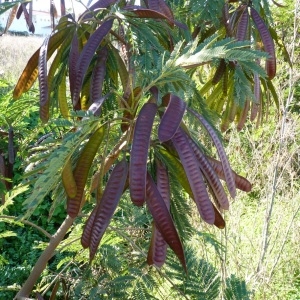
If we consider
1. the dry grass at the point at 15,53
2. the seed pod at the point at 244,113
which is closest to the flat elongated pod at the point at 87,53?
the seed pod at the point at 244,113

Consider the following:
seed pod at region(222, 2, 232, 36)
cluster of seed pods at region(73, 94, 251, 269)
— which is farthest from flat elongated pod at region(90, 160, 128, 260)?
seed pod at region(222, 2, 232, 36)

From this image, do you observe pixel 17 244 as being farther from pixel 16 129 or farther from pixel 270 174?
pixel 16 129

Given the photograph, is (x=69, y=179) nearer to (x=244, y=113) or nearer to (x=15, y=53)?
(x=244, y=113)

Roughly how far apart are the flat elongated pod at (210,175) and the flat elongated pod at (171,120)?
0.23 feet

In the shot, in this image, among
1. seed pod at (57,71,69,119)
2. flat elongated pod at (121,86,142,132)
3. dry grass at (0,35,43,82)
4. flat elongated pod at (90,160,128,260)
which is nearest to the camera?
flat elongated pod at (90,160,128,260)

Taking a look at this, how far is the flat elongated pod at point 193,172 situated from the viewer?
67 cm

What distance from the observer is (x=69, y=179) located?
2.43 ft

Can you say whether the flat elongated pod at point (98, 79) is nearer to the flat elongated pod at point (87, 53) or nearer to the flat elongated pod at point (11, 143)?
the flat elongated pod at point (87, 53)

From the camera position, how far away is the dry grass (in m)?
7.72

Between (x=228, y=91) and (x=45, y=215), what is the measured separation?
3203mm

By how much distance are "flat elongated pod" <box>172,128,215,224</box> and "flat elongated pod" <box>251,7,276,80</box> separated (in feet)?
1.72

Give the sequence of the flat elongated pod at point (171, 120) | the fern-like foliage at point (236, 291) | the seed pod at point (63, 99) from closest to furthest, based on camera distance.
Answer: the flat elongated pod at point (171, 120) < the seed pod at point (63, 99) < the fern-like foliage at point (236, 291)

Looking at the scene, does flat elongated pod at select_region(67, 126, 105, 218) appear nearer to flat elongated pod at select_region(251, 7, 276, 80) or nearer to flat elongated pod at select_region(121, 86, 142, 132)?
flat elongated pod at select_region(121, 86, 142, 132)

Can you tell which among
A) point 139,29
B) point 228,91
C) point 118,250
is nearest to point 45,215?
point 118,250
